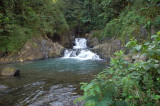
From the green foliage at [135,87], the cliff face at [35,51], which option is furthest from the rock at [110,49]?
the green foliage at [135,87]

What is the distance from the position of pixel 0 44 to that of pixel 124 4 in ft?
42.4

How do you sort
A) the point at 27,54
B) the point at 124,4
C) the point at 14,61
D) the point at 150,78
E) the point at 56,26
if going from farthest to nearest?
the point at 56,26, the point at 124,4, the point at 27,54, the point at 14,61, the point at 150,78

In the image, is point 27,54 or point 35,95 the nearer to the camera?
point 35,95

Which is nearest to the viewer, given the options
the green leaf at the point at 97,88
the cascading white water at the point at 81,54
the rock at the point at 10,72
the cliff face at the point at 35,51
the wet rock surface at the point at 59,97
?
the green leaf at the point at 97,88

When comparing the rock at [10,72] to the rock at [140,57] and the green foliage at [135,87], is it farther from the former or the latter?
the rock at [140,57]

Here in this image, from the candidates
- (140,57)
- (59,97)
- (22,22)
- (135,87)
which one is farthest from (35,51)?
(135,87)

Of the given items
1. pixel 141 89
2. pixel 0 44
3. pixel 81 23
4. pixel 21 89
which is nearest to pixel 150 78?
pixel 141 89

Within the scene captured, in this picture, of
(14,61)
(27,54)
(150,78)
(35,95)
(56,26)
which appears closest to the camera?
(150,78)

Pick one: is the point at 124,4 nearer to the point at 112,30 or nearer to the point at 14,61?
the point at 112,30

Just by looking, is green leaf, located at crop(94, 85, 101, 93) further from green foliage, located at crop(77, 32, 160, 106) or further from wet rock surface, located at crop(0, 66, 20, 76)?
wet rock surface, located at crop(0, 66, 20, 76)

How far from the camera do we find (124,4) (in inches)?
519

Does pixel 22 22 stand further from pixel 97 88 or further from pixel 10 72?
pixel 97 88

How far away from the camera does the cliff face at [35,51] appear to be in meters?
11.4

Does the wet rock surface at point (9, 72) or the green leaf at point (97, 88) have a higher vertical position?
the green leaf at point (97, 88)
